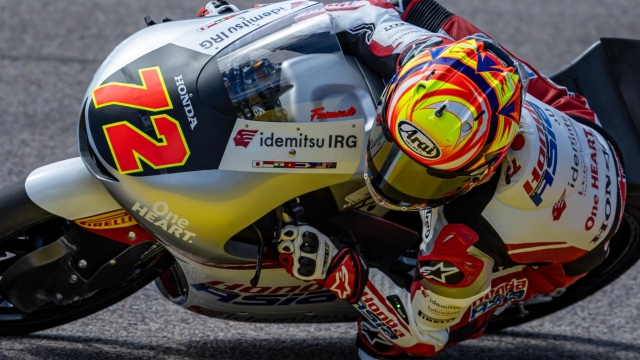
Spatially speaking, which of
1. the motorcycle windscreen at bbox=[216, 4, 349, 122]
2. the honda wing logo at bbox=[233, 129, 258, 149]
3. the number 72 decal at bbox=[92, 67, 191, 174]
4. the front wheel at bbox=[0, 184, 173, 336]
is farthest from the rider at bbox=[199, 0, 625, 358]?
the front wheel at bbox=[0, 184, 173, 336]

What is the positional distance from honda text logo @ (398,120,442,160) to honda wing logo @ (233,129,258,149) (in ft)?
1.46

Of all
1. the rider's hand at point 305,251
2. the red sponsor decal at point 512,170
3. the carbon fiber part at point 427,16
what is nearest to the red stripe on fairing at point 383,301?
the rider's hand at point 305,251

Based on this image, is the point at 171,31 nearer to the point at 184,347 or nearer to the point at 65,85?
the point at 184,347

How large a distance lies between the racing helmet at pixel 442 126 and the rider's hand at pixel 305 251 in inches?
9.7

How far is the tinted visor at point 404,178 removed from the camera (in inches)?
107

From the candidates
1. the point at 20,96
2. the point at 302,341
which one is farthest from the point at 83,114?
the point at 20,96

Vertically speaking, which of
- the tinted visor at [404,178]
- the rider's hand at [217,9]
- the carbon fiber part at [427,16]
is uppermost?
the rider's hand at [217,9]

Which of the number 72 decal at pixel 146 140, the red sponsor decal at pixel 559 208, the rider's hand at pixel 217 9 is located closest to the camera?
the number 72 decal at pixel 146 140

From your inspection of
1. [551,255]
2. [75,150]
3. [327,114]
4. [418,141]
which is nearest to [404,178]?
[418,141]

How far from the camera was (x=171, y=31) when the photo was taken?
2.88 metres

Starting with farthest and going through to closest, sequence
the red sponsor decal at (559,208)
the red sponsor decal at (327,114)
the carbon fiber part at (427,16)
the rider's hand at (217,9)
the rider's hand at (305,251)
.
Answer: the carbon fiber part at (427,16), the rider's hand at (217,9), the red sponsor decal at (559,208), the rider's hand at (305,251), the red sponsor decal at (327,114)

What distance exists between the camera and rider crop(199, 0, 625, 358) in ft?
8.80

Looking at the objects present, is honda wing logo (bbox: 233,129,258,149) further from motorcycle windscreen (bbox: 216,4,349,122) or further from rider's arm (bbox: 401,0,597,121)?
rider's arm (bbox: 401,0,597,121)

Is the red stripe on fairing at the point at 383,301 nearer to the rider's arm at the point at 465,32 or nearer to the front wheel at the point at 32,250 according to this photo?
the front wheel at the point at 32,250
